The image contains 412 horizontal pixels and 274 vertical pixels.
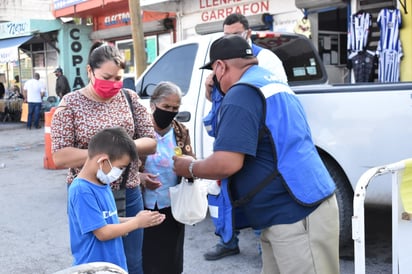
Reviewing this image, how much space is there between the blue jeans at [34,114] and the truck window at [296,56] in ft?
44.3

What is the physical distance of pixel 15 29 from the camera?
829 inches

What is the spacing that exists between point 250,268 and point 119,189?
6.68ft

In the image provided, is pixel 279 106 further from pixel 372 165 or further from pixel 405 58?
pixel 405 58

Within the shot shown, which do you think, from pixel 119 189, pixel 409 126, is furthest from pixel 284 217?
pixel 409 126

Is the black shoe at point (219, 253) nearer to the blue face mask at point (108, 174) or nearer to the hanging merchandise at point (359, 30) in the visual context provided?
the blue face mask at point (108, 174)

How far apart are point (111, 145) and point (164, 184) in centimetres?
105

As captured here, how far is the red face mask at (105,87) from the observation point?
9.47ft

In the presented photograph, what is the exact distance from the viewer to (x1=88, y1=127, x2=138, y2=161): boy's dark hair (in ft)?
8.39

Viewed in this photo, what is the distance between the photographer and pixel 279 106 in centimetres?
250

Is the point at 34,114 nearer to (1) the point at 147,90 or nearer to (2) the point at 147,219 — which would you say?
(1) the point at 147,90

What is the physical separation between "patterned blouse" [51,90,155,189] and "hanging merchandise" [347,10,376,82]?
7232 mm

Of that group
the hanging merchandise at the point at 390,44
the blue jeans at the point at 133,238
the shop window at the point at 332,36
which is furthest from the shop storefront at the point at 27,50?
the blue jeans at the point at 133,238

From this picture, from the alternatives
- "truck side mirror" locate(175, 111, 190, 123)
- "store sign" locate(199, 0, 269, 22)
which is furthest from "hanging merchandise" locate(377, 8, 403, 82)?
"truck side mirror" locate(175, 111, 190, 123)

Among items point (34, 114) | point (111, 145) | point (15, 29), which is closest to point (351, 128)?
point (111, 145)
